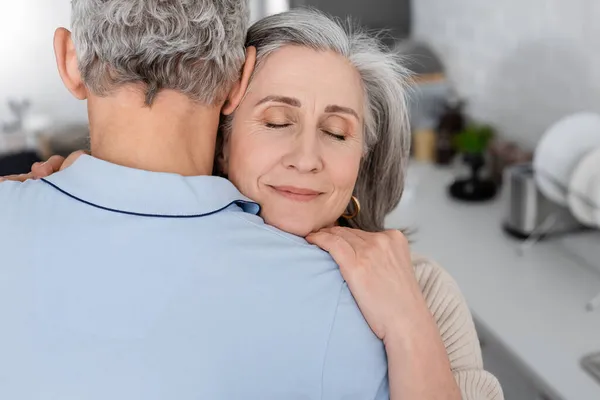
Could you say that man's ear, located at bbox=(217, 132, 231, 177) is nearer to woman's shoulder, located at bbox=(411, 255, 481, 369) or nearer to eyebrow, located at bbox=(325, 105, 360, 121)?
eyebrow, located at bbox=(325, 105, 360, 121)

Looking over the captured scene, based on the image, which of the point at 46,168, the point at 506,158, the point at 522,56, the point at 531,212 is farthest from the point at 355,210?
the point at 522,56

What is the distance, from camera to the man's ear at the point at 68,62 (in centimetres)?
86

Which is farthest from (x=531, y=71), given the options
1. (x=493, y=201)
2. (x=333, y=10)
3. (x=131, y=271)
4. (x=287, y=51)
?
(x=131, y=271)

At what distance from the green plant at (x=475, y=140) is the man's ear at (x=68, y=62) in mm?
1609

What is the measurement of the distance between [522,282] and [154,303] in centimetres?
121

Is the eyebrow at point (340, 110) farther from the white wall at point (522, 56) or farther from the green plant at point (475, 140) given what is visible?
the green plant at point (475, 140)

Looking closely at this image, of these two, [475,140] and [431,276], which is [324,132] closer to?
[431,276]

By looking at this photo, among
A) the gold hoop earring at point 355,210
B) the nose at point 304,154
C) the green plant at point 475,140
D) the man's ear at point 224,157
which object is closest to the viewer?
the nose at point 304,154

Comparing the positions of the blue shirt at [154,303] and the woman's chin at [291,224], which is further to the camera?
the woman's chin at [291,224]

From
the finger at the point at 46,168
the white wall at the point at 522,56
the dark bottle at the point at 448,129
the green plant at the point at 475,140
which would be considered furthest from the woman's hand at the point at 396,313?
the dark bottle at the point at 448,129

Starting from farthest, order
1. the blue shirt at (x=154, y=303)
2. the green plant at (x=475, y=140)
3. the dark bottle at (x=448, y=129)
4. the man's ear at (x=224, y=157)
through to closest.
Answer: the dark bottle at (x=448, y=129) < the green plant at (x=475, y=140) < the man's ear at (x=224, y=157) < the blue shirt at (x=154, y=303)

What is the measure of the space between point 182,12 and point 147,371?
38 cm

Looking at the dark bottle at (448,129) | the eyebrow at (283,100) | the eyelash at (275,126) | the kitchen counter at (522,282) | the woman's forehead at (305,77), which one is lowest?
the kitchen counter at (522,282)

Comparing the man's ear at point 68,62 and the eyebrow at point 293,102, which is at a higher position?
the man's ear at point 68,62
